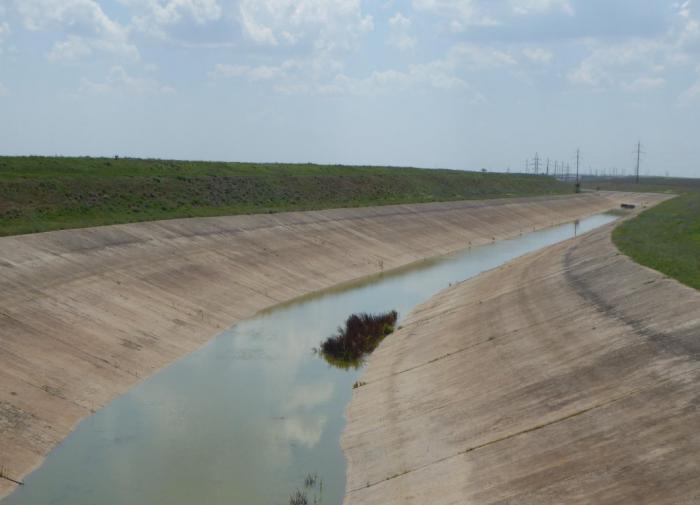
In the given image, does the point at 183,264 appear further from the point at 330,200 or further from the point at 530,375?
the point at 330,200

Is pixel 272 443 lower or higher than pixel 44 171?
lower

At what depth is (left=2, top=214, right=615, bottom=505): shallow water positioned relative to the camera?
16234mm

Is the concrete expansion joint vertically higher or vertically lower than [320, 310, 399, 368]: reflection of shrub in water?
higher

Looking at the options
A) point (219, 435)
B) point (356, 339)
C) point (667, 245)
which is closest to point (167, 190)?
point (356, 339)

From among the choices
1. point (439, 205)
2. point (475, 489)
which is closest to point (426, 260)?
point (439, 205)

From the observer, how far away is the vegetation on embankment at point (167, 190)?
43000 mm

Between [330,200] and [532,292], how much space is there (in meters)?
43.4

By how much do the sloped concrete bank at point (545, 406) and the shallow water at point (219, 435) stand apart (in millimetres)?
1033

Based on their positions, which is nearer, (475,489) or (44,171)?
(475,489)

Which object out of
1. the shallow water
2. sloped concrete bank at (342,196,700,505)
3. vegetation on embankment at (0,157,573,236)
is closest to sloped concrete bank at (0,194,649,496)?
the shallow water

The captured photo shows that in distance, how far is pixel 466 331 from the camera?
26.5m

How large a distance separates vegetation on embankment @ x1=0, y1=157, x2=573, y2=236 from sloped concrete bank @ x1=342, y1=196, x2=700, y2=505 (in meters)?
19.8

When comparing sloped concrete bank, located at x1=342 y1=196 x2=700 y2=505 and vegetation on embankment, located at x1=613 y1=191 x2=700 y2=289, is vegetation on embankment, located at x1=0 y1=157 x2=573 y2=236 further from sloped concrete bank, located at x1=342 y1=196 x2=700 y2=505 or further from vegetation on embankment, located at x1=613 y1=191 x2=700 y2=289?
vegetation on embankment, located at x1=613 y1=191 x2=700 y2=289

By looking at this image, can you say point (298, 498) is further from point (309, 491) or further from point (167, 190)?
point (167, 190)
